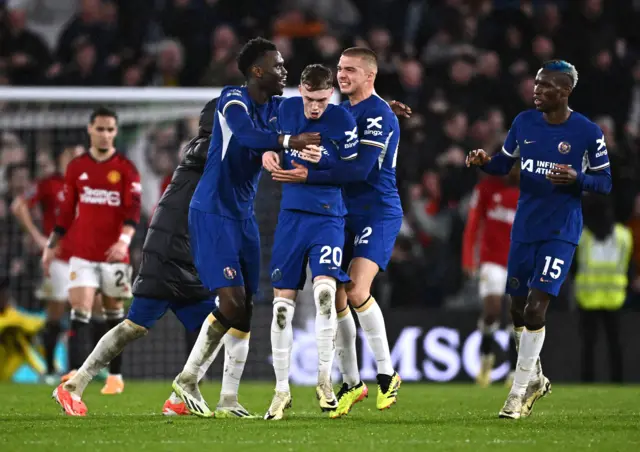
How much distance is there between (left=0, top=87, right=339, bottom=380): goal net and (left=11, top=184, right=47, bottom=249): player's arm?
41 centimetres

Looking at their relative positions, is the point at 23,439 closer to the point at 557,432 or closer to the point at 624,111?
the point at 557,432

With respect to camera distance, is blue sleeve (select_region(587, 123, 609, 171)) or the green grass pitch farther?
blue sleeve (select_region(587, 123, 609, 171))

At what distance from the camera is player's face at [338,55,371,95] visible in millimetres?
8297

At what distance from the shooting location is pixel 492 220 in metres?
13.4

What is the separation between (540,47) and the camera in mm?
17031

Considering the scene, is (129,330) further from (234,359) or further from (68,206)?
(68,206)

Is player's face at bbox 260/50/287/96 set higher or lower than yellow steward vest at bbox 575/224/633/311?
higher

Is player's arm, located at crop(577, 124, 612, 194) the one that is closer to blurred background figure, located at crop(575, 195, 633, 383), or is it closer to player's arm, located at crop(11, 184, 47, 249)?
blurred background figure, located at crop(575, 195, 633, 383)

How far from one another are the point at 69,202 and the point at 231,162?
150 inches

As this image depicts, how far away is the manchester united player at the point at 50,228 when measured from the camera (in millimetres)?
13492

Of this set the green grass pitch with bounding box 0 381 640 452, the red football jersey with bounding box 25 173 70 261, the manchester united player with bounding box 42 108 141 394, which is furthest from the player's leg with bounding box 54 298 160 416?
the red football jersey with bounding box 25 173 70 261

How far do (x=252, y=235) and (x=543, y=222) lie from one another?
1975 millimetres

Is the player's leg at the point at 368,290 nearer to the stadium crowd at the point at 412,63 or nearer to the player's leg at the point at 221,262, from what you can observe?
the player's leg at the point at 221,262

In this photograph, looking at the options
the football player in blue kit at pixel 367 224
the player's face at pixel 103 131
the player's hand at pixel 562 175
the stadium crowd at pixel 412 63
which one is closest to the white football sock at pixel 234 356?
the football player in blue kit at pixel 367 224
